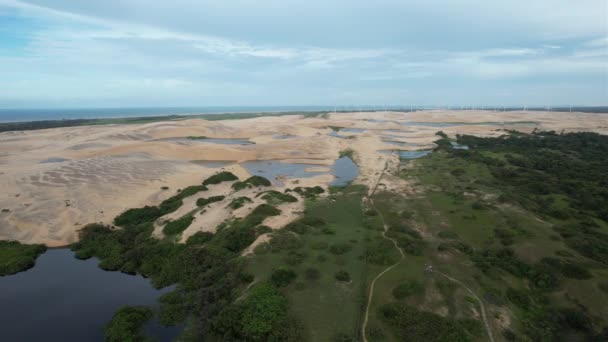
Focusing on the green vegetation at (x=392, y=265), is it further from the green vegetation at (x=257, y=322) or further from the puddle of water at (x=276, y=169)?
the puddle of water at (x=276, y=169)

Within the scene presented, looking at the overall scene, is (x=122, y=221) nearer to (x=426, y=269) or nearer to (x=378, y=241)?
(x=378, y=241)

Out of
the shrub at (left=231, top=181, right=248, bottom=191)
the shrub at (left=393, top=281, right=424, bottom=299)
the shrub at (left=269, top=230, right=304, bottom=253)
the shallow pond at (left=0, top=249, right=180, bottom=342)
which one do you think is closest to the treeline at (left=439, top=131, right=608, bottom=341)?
the shrub at (left=393, top=281, right=424, bottom=299)

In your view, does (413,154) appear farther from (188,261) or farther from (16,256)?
(16,256)

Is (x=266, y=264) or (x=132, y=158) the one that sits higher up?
(x=132, y=158)

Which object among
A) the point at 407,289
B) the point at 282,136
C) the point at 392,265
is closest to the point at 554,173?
the point at 392,265

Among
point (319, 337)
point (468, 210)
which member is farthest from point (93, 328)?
point (468, 210)

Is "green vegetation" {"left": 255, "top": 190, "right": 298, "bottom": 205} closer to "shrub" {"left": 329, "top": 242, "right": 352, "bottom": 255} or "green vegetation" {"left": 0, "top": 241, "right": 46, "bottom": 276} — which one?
"shrub" {"left": 329, "top": 242, "right": 352, "bottom": 255}
